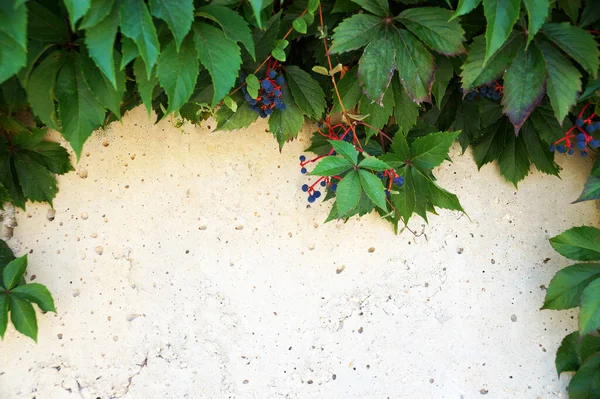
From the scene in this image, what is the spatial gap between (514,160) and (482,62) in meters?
0.37

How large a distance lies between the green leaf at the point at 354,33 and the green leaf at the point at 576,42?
311 mm

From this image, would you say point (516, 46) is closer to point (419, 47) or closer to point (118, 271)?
point (419, 47)

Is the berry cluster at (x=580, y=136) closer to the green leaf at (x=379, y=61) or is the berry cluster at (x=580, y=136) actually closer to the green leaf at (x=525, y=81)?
the green leaf at (x=525, y=81)

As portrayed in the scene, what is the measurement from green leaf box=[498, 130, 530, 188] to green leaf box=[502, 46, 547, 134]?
0.31 m

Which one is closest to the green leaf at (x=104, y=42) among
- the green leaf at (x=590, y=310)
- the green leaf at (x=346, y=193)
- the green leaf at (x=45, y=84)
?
the green leaf at (x=45, y=84)

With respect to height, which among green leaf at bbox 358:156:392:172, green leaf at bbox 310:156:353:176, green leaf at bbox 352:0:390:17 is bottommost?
green leaf at bbox 358:156:392:172

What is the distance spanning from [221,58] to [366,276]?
2.19ft

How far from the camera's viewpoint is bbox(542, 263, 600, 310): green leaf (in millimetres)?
1256

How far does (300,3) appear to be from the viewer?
1.15m

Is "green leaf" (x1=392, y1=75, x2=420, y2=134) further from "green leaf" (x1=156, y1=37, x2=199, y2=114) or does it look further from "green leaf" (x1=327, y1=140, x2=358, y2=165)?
"green leaf" (x1=156, y1=37, x2=199, y2=114)

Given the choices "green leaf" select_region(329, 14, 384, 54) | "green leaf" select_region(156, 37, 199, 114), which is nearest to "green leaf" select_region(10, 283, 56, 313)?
"green leaf" select_region(156, 37, 199, 114)

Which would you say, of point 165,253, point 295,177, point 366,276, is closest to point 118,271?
point 165,253

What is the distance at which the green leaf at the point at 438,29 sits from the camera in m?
1.02

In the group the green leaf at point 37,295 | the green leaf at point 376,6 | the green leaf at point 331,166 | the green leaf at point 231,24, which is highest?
the green leaf at point 231,24
